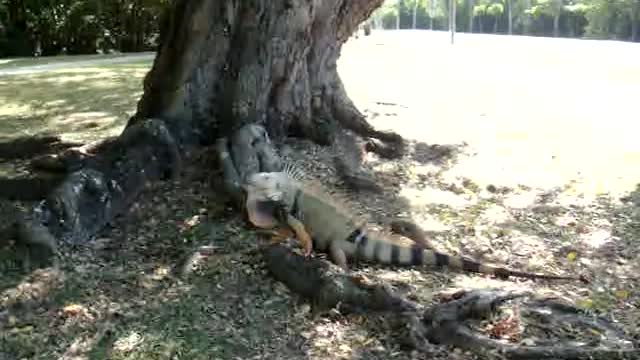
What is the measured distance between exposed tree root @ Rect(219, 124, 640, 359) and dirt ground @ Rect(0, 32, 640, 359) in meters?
0.09

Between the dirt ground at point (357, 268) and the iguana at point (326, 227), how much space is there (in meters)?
0.11

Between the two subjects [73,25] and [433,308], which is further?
[73,25]

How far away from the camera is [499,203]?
24.6 ft

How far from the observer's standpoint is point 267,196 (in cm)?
562

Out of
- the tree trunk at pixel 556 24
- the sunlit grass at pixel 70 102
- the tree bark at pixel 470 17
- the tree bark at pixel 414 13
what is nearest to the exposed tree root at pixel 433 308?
the sunlit grass at pixel 70 102

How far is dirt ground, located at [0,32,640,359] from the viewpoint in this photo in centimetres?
462

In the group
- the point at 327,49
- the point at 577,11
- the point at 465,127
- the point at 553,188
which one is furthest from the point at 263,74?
the point at 577,11

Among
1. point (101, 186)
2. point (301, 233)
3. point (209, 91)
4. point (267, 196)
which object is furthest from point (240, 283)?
point (209, 91)

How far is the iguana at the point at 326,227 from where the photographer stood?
18.1 feet

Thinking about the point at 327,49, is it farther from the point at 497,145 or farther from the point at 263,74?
the point at 497,145

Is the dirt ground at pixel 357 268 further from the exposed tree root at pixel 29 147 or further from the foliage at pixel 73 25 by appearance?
the foliage at pixel 73 25

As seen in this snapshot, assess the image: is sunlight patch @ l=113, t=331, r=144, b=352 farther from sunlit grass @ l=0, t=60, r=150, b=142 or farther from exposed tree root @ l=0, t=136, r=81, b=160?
sunlit grass @ l=0, t=60, r=150, b=142

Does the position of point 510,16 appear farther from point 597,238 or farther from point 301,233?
point 301,233

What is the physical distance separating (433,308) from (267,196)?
1493mm
